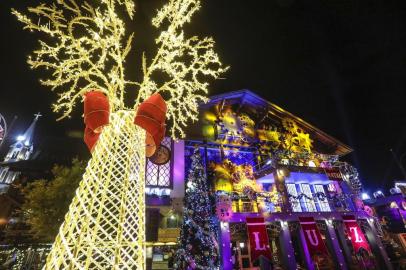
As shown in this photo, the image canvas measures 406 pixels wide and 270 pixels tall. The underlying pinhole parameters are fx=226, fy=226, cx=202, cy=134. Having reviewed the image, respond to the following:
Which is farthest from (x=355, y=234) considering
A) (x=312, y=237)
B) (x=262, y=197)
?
(x=262, y=197)

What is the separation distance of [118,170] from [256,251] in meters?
11.3

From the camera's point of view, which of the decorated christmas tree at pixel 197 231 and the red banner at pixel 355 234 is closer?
the decorated christmas tree at pixel 197 231

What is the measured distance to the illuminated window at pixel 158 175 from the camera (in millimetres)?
13242

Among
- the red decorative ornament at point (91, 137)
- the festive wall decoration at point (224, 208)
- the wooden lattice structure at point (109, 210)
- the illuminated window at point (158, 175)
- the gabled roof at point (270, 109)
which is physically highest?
the gabled roof at point (270, 109)

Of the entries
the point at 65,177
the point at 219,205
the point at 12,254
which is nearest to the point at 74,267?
the point at 219,205

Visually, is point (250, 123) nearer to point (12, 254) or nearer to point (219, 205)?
point (219, 205)

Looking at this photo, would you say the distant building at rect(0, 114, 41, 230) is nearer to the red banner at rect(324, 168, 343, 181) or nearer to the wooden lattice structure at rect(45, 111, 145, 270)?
the wooden lattice structure at rect(45, 111, 145, 270)

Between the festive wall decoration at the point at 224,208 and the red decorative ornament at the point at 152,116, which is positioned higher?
the festive wall decoration at the point at 224,208

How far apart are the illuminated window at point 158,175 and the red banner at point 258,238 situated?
519 centimetres

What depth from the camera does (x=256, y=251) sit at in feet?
38.6

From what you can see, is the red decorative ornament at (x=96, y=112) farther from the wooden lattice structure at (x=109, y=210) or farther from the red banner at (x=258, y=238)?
the red banner at (x=258, y=238)

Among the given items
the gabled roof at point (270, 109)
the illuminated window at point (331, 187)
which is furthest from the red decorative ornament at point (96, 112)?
the illuminated window at point (331, 187)

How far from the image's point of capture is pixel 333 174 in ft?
54.6

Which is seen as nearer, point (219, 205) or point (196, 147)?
point (219, 205)
